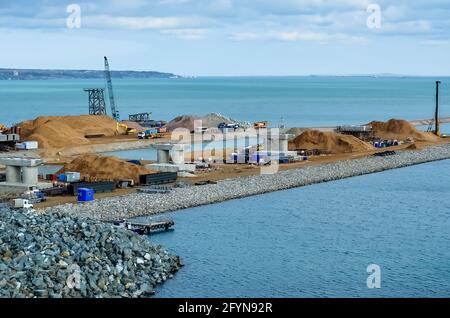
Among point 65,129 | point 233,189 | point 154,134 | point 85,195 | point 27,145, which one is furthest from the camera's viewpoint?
point 154,134

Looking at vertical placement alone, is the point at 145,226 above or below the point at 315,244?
above

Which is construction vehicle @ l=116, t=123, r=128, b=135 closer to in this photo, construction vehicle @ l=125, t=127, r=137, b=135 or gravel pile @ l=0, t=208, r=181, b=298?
construction vehicle @ l=125, t=127, r=137, b=135

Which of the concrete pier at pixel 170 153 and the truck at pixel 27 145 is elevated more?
the concrete pier at pixel 170 153

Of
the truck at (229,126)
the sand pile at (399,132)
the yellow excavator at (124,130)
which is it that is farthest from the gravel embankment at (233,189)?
the yellow excavator at (124,130)

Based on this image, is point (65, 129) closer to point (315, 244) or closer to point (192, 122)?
point (192, 122)

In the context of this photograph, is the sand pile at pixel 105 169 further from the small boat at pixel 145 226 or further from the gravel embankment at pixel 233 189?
the small boat at pixel 145 226

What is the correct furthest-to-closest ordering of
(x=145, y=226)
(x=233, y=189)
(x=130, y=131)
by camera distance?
(x=130, y=131), (x=233, y=189), (x=145, y=226)

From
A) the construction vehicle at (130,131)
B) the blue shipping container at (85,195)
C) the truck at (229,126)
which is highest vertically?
the blue shipping container at (85,195)

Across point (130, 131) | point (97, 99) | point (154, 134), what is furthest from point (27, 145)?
Answer: point (97, 99)
